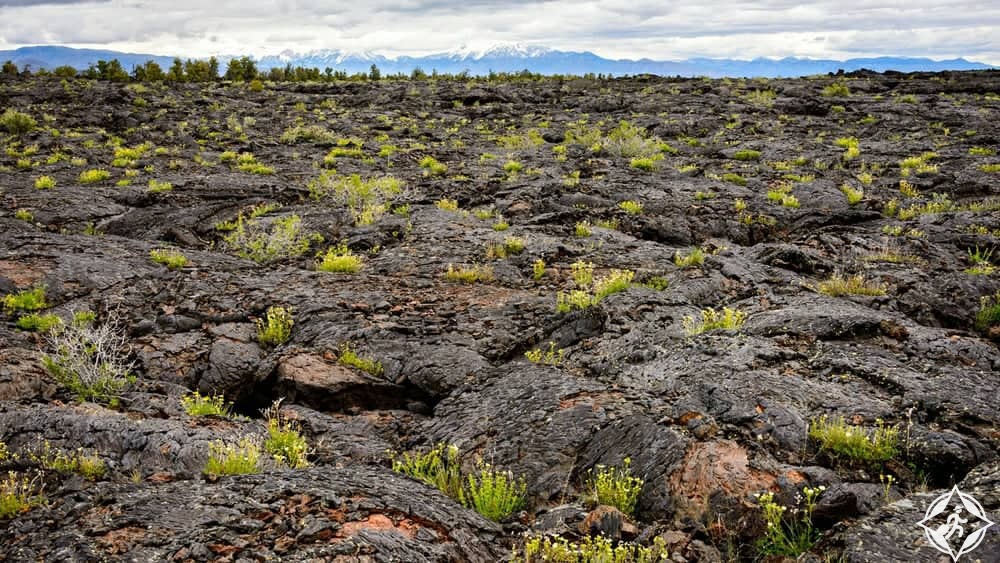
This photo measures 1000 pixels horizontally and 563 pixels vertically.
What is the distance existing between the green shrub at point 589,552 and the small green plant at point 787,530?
1.01m

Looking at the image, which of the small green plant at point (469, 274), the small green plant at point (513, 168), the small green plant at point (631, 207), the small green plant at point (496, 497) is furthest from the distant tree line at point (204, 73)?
the small green plant at point (496, 497)

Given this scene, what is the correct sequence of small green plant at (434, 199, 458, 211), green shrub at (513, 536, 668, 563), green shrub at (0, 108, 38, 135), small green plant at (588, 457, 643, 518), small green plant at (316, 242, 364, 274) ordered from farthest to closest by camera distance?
green shrub at (0, 108, 38, 135) → small green plant at (434, 199, 458, 211) → small green plant at (316, 242, 364, 274) → small green plant at (588, 457, 643, 518) → green shrub at (513, 536, 668, 563)

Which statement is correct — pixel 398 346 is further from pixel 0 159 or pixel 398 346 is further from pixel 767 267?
pixel 0 159

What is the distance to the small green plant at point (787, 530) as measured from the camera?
5.52 m

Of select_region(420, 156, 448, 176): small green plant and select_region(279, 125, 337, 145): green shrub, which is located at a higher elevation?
select_region(279, 125, 337, 145): green shrub

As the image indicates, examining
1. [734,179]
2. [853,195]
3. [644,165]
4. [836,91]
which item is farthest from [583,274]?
[836,91]

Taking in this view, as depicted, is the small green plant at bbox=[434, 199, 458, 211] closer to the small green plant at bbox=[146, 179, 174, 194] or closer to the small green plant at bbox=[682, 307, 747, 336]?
the small green plant at bbox=[146, 179, 174, 194]

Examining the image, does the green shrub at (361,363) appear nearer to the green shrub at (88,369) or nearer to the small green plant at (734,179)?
the green shrub at (88,369)

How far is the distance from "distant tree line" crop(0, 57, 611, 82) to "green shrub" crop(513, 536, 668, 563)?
6293cm

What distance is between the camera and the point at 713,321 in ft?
34.6

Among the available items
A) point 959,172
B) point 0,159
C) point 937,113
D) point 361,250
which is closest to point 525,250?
point 361,250

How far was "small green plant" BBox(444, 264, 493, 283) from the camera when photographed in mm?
13820

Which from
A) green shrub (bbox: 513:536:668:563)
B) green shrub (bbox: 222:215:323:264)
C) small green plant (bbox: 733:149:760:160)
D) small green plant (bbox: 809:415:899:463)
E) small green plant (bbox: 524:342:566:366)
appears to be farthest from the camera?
small green plant (bbox: 733:149:760:160)

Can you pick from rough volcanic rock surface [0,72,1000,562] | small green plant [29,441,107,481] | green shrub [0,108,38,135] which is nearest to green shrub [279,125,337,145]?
rough volcanic rock surface [0,72,1000,562]
